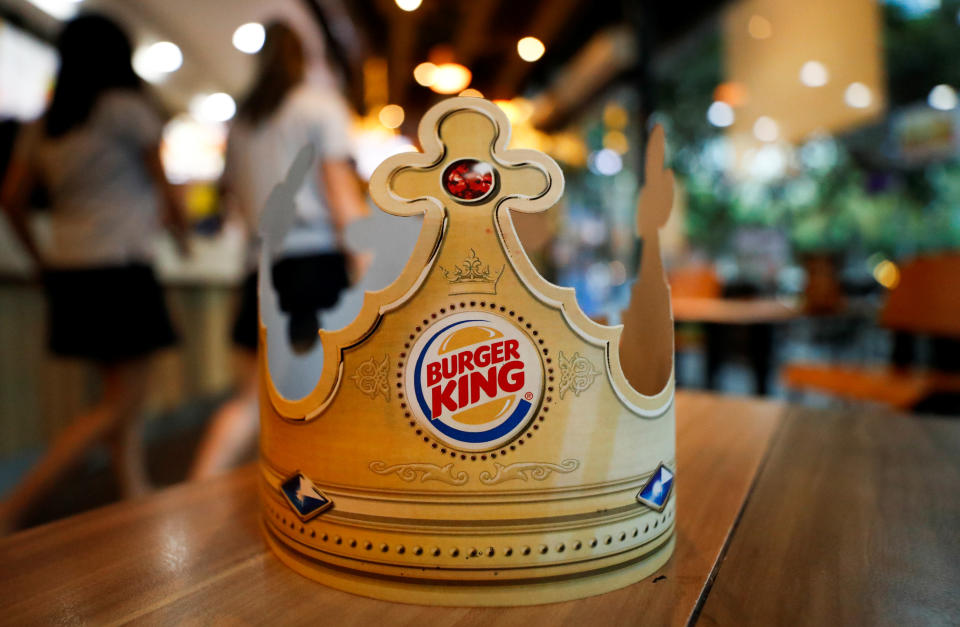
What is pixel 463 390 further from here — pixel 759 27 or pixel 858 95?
pixel 759 27

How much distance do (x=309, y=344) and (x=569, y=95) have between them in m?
6.21

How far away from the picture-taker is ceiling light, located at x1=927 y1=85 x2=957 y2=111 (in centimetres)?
477

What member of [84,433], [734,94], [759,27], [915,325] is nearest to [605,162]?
[734,94]

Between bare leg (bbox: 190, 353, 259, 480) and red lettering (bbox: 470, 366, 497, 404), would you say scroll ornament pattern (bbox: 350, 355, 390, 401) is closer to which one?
red lettering (bbox: 470, 366, 497, 404)

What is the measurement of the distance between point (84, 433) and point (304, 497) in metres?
1.11

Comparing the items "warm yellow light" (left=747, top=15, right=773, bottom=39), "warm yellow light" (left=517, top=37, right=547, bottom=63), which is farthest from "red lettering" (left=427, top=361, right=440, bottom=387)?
"warm yellow light" (left=747, top=15, right=773, bottom=39)

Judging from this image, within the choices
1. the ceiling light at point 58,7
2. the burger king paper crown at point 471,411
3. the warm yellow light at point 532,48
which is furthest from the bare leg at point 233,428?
the ceiling light at point 58,7

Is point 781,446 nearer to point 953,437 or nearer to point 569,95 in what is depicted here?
point 953,437

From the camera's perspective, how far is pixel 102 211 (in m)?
1.27

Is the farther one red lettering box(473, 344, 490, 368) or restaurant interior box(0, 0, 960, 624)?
restaurant interior box(0, 0, 960, 624)

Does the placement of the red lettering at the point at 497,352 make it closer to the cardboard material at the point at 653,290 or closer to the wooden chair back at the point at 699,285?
the cardboard material at the point at 653,290

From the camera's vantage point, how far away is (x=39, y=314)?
199cm

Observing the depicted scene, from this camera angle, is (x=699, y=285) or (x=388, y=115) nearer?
(x=699, y=285)

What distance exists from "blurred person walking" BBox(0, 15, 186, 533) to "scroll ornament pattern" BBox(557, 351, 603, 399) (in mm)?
1231
